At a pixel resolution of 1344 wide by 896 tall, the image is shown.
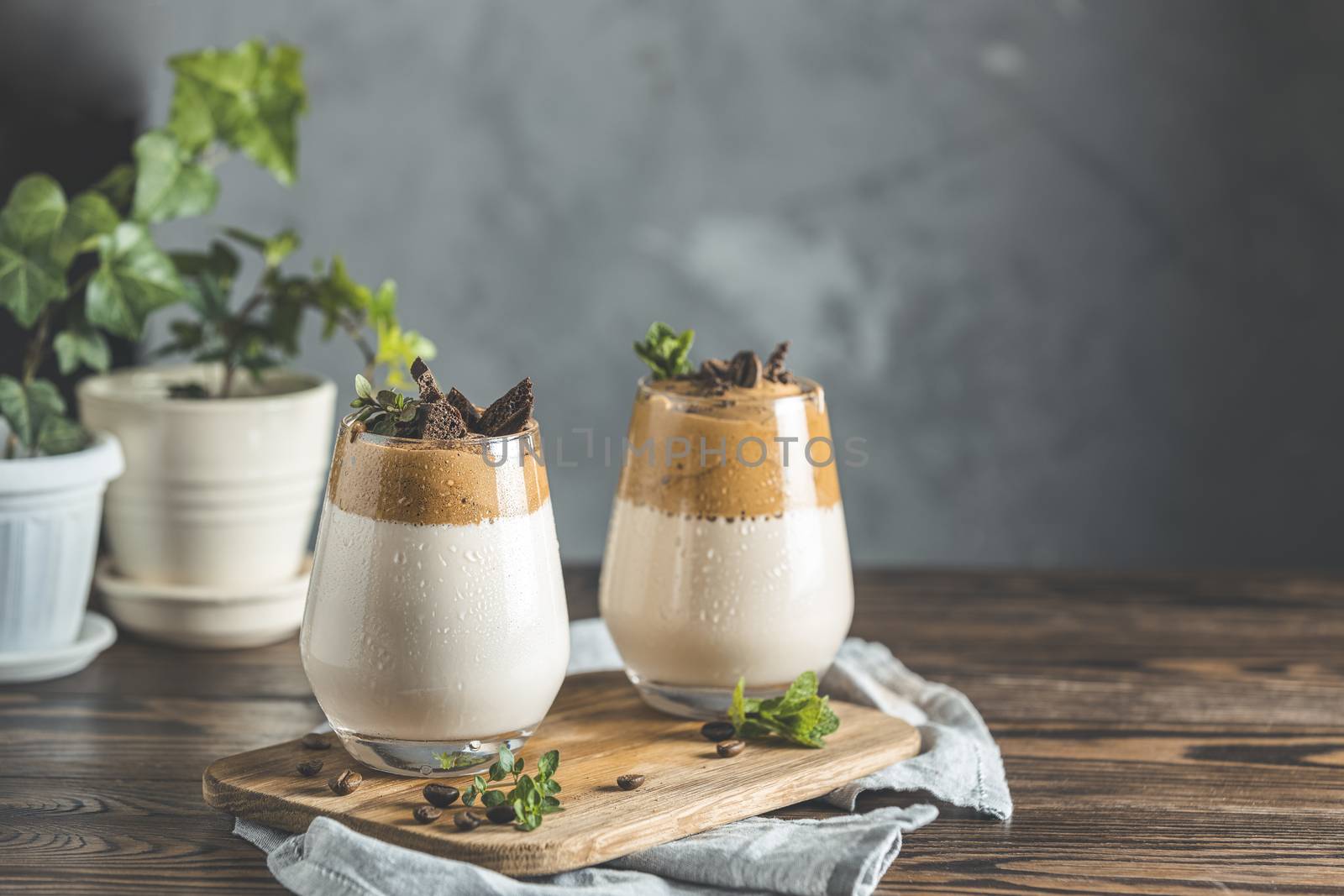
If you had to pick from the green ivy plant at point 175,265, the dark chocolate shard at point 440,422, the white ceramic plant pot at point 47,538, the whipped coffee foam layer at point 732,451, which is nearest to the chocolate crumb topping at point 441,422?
the dark chocolate shard at point 440,422

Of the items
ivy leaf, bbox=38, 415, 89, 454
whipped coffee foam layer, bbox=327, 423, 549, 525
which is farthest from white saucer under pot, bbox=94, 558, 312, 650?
whipped coffee foam layer, bbox=327, 423, 549, 525

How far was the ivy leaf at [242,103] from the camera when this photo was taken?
143cm

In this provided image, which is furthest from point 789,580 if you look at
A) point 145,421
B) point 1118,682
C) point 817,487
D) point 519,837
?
point 145,421

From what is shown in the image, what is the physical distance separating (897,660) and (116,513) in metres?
0.82

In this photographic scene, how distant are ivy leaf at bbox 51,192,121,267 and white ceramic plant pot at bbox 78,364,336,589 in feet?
0.51

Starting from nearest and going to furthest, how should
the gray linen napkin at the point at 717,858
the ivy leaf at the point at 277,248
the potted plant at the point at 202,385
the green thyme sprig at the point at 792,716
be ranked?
the gray linen napkin at the point at 717,858
the green thyme sprig at the point at 792,716
the potted plant at the point at 202,385
the ivy leaf at the point at 277,248

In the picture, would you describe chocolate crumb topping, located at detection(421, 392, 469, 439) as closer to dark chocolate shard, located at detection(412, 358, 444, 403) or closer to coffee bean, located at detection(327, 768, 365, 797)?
dark chocolate shard, located at detection(412, 358, 444, 403)

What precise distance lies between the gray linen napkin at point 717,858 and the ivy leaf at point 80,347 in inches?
25.1

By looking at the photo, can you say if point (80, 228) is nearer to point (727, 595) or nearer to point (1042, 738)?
point (727, 595)

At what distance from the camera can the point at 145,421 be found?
4.45 feet

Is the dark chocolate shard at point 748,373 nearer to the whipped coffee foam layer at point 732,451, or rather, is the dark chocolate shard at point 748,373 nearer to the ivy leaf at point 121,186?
the whipped coffee foam layer at point 732,451

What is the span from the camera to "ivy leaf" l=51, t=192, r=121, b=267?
1.30 m

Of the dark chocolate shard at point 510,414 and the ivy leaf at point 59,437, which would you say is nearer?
the dark chocolate shard at point 510,414

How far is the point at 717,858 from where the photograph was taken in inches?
34.5
